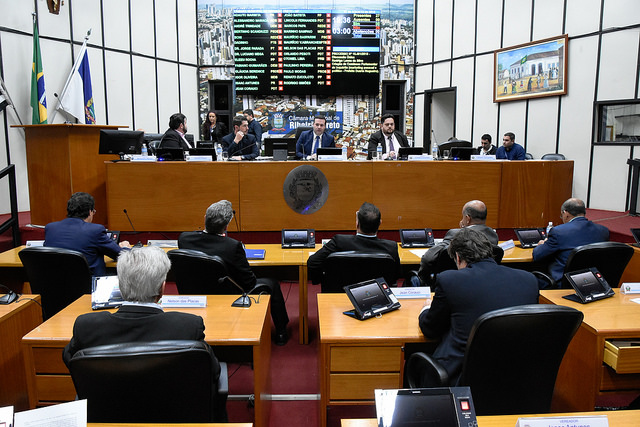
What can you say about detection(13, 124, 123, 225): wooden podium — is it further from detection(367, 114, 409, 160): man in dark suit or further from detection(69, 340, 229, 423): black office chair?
detection(69, 340, 229, 423): black office chair

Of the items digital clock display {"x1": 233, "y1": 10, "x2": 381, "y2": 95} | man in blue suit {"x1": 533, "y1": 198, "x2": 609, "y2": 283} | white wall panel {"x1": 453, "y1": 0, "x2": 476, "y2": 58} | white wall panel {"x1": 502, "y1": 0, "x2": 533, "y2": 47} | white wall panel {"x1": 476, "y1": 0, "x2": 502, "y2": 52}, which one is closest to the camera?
man in blue suit {"x1": 533, "y1": 198, "x2": 609, "y2": 283}

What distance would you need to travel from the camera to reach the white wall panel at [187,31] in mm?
8695

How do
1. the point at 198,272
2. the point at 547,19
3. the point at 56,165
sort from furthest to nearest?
the point at 547,19 < the point at 56,165 < the point at 198,272

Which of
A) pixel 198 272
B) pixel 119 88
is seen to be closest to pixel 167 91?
pixel 119 88

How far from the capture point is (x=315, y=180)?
15.1ft

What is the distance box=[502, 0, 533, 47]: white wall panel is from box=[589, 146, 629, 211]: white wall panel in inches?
94.5

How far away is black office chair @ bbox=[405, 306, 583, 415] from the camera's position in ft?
5.10

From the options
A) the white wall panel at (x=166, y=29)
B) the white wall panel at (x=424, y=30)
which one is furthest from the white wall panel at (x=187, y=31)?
the white wall panel at (x=424, y=30)

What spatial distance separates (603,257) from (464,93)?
6.54 meters

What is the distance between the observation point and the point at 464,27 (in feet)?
28.1

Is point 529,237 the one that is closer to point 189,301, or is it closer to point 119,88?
point 189,301

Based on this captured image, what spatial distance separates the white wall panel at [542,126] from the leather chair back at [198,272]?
654cm

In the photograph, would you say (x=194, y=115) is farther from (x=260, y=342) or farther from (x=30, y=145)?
(x=260, y=342)

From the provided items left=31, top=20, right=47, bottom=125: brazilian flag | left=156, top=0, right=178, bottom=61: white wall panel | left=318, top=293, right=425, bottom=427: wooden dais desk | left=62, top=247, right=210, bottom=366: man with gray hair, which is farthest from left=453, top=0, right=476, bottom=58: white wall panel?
left=62, top=247, right=210, bottom=366: man with gray hair
